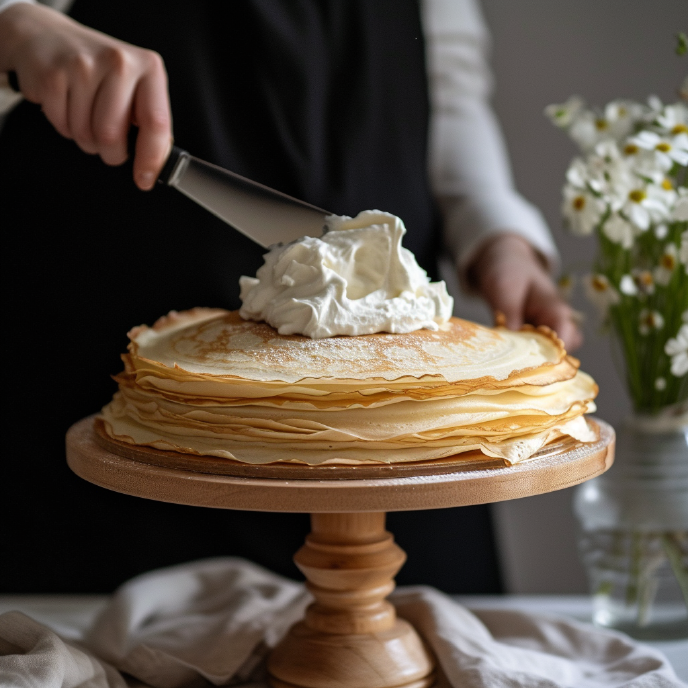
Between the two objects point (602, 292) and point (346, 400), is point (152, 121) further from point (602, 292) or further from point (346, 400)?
point (602, 292)

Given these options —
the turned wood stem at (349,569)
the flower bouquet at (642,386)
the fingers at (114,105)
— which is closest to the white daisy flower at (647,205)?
the flower bouquet at (642,386)

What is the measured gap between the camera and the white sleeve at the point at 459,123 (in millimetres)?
1359

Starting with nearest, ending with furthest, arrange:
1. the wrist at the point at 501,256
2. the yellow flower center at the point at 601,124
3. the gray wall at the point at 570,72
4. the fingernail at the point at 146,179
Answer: the fingernail at the point at 146,179, the yellow flower center at the point at 601,124, the wrist at the point at 501,256, the gray wall at the point at 570,72

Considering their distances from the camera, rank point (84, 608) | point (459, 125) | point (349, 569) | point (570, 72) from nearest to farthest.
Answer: point (349, 569), point (84, 608), point (459, 125), point (570, 72)

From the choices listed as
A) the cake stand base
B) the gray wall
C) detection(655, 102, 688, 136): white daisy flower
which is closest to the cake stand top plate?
the cake stand base

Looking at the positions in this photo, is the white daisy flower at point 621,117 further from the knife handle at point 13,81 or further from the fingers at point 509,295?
the knife handle at point 13,81

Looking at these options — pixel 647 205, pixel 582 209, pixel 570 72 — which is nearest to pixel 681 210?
pixel 647 205

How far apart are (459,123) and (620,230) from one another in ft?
1.59

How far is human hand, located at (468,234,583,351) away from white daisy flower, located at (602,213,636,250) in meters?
0.19

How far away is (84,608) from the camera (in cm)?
113

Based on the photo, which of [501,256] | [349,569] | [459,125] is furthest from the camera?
[459,125]

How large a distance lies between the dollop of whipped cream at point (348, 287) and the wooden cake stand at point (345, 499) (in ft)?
0.55

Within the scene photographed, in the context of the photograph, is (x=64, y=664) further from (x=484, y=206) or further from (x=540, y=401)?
(x=484, y=206)

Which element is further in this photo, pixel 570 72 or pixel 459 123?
pixel 570 72
